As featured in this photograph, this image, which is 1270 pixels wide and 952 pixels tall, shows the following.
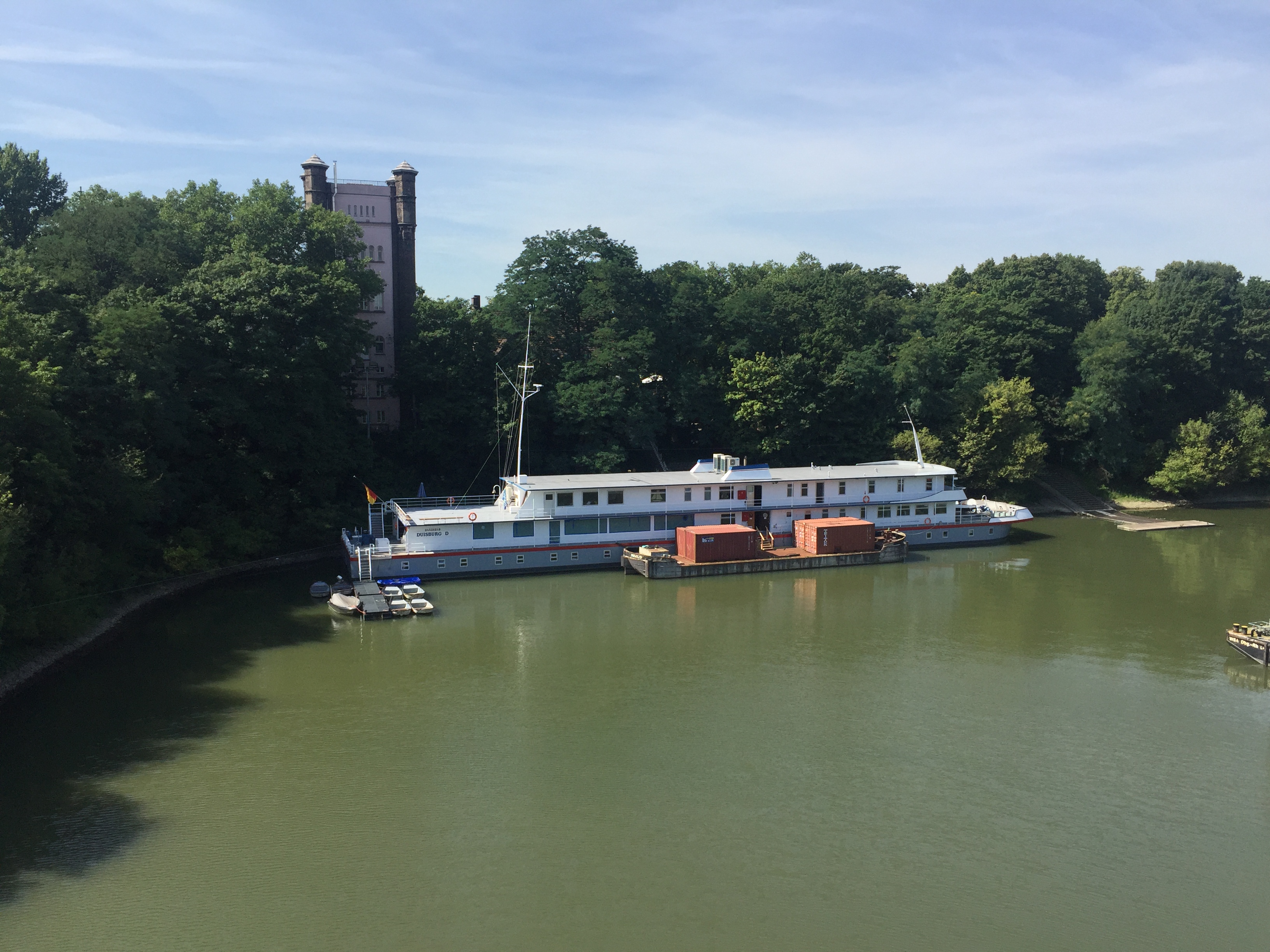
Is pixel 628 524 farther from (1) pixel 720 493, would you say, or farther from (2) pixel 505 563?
(2) pixel 505 563

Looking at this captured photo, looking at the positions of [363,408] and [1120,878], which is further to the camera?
[363,408]

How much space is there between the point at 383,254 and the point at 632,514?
22.1 meters

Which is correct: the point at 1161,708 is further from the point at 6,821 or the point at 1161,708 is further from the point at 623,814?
the point at 6,821

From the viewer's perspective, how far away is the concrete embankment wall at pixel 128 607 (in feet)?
68.6

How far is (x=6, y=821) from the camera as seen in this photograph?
15.0 metres

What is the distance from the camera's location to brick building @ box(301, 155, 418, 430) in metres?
45.3

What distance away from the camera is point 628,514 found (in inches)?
1335

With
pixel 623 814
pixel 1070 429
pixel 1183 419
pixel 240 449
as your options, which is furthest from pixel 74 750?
pixel 1183 419

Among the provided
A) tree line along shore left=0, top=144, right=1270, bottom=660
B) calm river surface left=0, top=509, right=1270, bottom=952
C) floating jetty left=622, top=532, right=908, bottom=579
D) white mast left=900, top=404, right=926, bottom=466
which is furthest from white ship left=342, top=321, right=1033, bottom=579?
calm river surface left=0, top=509, right=1270, bottom=952

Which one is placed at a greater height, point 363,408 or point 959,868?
point 363,408

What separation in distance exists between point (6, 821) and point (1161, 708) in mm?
21837

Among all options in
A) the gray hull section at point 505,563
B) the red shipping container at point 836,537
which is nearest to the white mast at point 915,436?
the red shipping container at point 836,537

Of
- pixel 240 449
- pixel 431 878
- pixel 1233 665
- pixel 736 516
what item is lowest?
pixel 431 878

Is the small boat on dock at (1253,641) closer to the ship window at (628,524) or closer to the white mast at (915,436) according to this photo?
the white mast at (915,436)
